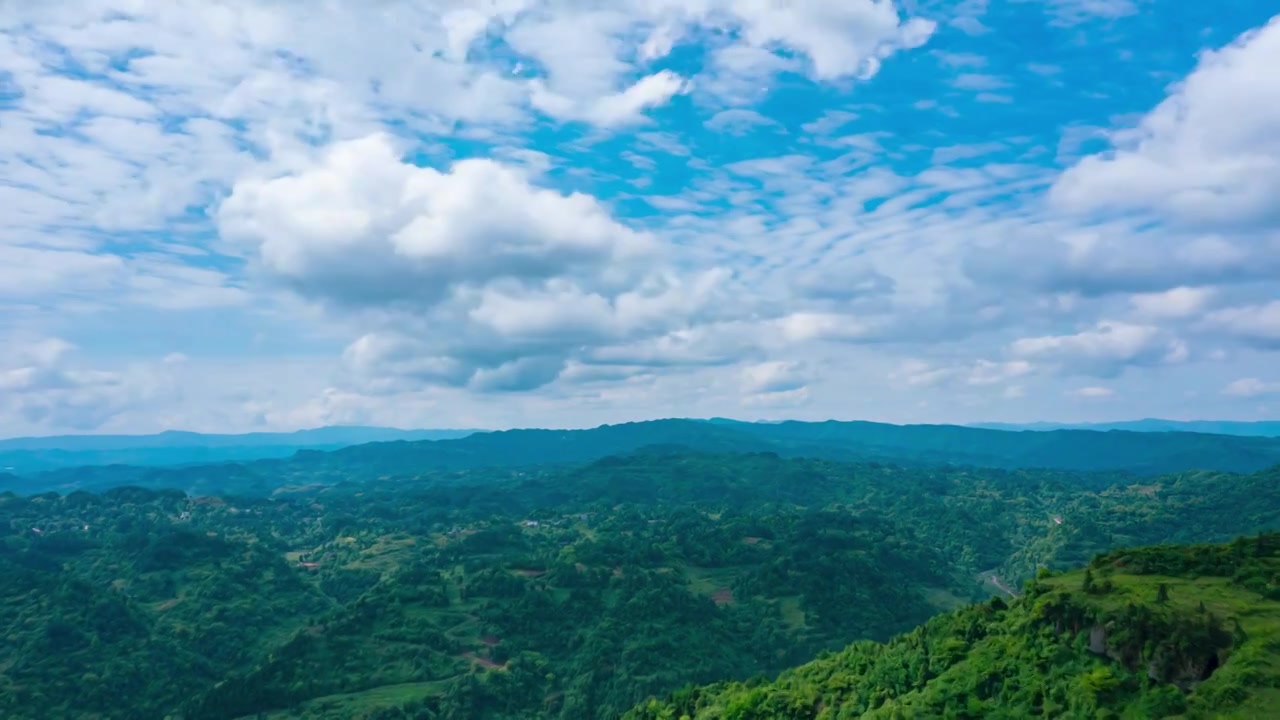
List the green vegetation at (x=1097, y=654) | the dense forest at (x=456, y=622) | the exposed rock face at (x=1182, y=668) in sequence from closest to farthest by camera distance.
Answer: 1. the green vegetation at (x=1097, y=654)
2. the exposed rock face at (x=1182, y=668)
3. the dense forest at (x=456, y=622)

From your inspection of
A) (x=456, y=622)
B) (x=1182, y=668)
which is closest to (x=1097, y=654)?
(x=1182, y=668)

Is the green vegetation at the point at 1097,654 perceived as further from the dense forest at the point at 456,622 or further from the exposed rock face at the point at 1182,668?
the dense forest at the point at 456,622

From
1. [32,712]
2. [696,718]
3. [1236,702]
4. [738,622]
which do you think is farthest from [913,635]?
[32,712]

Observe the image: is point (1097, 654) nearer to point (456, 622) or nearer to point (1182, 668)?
point (1182, 668)

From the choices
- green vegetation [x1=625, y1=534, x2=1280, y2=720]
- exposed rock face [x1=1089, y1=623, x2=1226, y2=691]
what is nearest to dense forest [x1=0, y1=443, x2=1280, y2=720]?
green vegetation [x1=625, y1=534, x2=1280, y2=720]

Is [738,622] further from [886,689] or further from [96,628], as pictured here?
[96,628]

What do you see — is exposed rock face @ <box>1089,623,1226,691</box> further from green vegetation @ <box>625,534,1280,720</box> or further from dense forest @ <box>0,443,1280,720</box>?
dense forest @ <box>0,443,1280,720</box>

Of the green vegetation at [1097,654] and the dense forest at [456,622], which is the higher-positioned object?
the green vegetation at [1097,654]

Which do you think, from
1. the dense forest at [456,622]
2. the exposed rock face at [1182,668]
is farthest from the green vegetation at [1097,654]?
the dense forest at [456,622]
